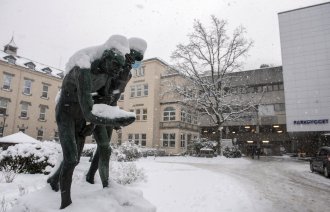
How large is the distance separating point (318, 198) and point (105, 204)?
7264mm

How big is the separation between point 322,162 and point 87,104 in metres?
15.1

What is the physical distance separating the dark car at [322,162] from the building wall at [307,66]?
19829 millimetres

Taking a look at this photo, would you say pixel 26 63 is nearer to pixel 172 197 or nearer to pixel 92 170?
pixel 172 197

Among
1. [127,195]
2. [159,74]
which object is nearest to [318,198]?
[127,195]

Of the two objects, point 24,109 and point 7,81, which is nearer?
point 7,81

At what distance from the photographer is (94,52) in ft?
11.4

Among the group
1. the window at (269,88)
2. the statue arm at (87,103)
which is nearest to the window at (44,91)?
the window at (269,88)

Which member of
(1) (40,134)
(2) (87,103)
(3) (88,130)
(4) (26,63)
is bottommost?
(3) (88,130)

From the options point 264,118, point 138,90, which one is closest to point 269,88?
point 264,118

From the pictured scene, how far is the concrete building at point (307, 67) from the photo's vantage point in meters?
33.1

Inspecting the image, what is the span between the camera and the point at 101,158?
12.1ft

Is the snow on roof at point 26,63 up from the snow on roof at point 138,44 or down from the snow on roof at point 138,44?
up

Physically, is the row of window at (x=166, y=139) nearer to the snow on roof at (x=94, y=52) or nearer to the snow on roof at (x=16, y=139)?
the snow on roof at (x=16, y=139)

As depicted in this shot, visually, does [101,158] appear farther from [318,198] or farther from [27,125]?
[27,125]
